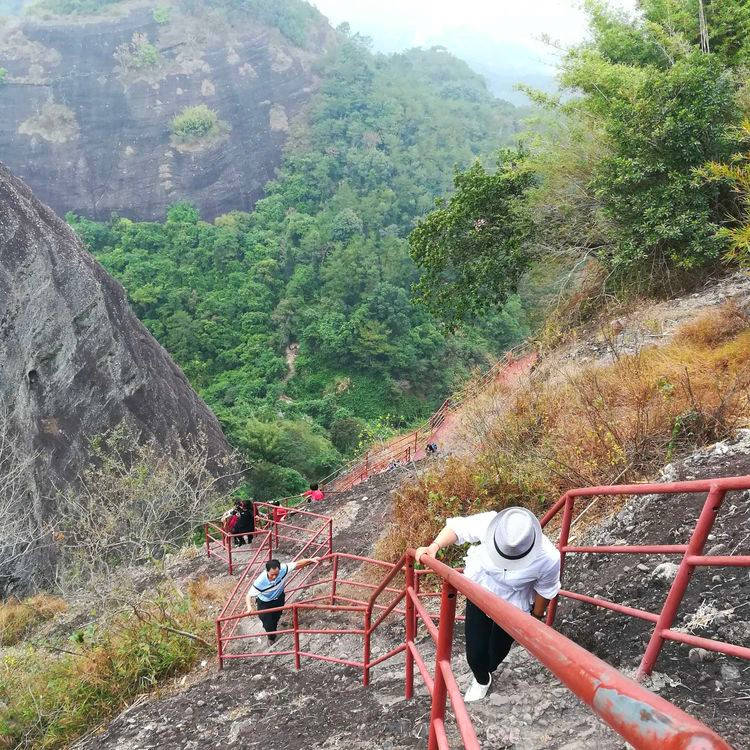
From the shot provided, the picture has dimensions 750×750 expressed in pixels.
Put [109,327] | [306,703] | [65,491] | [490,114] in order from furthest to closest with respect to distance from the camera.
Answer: [490,114]
[109,327]
[65,491]
[306,703]

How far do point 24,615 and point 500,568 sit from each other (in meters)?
11.4

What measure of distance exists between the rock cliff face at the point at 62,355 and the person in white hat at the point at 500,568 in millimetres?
16267

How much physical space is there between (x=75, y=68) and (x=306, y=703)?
6383cm

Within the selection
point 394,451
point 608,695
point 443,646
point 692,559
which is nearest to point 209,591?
point 443,646

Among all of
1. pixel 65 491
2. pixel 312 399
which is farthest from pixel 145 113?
pixel 65 491

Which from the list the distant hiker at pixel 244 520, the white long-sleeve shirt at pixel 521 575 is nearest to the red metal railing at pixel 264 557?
the distant hiker at pixel 244 520

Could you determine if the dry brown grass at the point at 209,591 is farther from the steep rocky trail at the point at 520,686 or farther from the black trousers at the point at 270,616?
the black trousers at the point at 270,616

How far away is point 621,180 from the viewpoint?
29.4ft

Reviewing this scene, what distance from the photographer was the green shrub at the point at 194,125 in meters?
51.1

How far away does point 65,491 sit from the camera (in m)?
15.8

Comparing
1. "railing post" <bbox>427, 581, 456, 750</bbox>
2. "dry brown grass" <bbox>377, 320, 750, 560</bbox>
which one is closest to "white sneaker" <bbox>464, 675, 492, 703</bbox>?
"railing post" <bbox>427, 581, 456, 750</bbox>

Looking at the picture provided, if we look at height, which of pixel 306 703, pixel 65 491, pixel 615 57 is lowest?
pixel 65 491

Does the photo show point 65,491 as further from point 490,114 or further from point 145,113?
point 490,114

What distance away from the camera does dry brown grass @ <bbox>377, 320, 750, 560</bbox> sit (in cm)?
486
